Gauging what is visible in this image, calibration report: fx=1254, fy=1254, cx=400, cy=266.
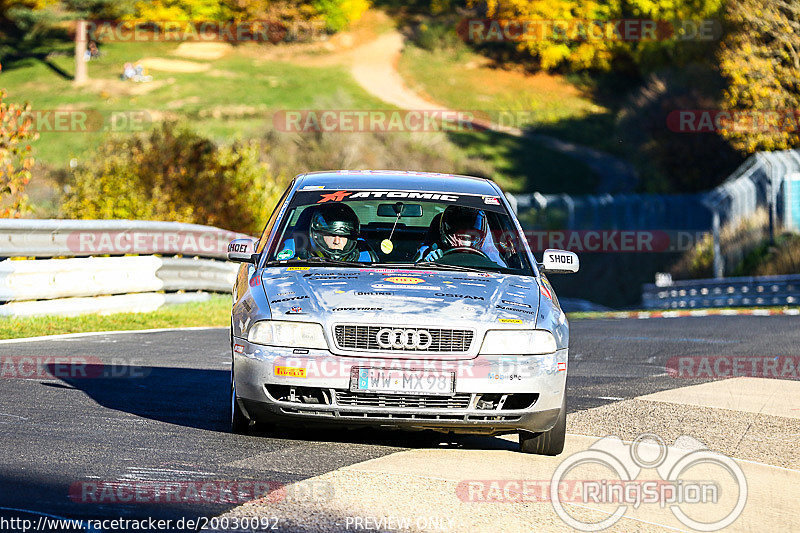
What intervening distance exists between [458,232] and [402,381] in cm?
184

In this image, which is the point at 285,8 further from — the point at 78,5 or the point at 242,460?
the point at 242,460

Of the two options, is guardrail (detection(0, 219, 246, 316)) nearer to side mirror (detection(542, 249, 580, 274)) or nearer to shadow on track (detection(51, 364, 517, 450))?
shadow on track (detection(51, 364, 517, 450))

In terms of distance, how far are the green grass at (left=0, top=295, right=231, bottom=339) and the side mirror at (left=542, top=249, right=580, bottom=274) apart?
6.67 meters

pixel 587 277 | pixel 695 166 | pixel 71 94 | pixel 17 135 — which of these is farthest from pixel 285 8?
pixel 17 135

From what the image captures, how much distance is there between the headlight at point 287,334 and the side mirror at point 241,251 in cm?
119

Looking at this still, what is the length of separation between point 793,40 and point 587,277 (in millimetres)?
10645

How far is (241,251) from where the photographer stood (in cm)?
834

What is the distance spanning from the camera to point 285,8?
91125 mm

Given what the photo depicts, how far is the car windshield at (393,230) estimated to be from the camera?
8188 mm

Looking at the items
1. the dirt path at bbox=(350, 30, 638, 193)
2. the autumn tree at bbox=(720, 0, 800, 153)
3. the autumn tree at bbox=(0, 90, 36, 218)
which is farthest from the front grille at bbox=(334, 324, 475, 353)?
the dirt path at bbox=(350, 30, 638, 193)

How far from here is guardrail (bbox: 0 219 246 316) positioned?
13961 millimetres

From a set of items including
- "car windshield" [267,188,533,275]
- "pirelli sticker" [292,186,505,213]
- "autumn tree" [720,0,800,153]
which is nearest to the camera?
"car windshield" [267,188,533,275]

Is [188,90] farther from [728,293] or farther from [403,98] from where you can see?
[728,293]

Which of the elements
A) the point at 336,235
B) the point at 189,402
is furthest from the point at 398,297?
the point at 189,402
